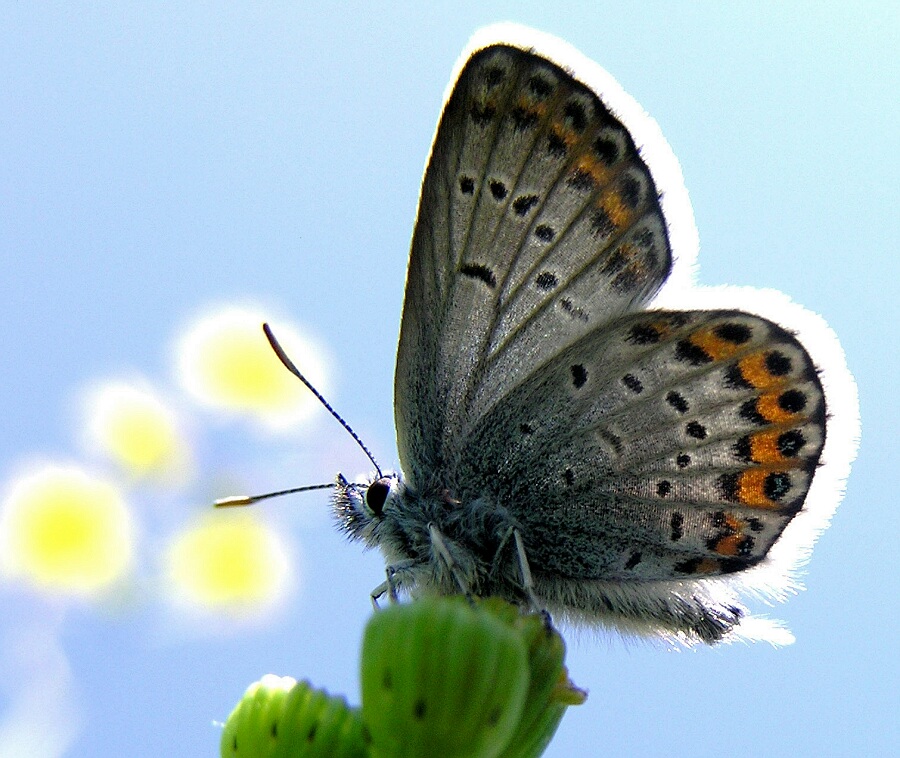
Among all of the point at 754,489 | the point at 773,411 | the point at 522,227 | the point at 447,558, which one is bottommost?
the point at 754,489

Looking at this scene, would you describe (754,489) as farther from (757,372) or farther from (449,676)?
(449,676)

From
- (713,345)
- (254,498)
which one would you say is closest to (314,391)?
(254,498)

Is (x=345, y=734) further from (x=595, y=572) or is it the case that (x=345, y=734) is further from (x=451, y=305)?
(x=451, y=305)

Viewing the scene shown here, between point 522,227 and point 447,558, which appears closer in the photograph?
point 447,558

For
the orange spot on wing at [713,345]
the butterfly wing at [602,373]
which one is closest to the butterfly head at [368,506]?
the butterfly wing at [602,373]

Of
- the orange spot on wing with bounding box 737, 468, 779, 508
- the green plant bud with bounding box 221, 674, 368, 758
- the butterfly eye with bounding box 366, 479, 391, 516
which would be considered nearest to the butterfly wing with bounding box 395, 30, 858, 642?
the orange spot on wing with bounding box 737, 468, 779, 508

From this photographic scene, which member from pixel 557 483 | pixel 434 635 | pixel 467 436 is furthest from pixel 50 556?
pixel 434 635

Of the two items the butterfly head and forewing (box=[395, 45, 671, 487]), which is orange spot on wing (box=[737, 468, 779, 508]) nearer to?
forewing (box=[395, 45, 671, 487])
